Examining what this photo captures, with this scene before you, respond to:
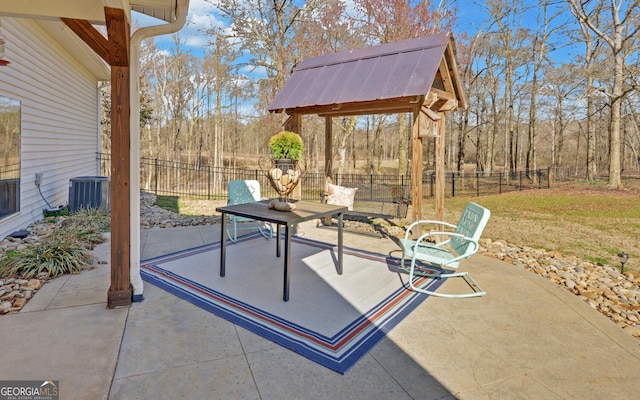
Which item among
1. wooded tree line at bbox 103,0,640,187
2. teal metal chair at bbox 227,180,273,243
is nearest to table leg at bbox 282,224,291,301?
teal metal chair at bbox 227,180,273,243

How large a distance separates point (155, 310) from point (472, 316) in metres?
2.47

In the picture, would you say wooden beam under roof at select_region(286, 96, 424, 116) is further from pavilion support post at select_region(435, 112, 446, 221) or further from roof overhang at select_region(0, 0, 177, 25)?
roof overhang at select_region(0, 0, 177, 25)

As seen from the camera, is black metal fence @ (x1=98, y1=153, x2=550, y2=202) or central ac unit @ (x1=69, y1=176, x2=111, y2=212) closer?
central ac unit @ (x1=69, y1=176, x2=111, y2=212)

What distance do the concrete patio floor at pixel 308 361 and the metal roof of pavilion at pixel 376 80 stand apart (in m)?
2.84

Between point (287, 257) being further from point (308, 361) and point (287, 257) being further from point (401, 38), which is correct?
point (401, 38)

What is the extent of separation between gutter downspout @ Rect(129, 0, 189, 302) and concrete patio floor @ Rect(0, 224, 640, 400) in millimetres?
261

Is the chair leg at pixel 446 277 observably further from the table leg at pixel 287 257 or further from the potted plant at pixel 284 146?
the potted plant at pixel 284 146

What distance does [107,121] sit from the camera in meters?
14.8

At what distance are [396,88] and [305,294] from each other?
2960 mm

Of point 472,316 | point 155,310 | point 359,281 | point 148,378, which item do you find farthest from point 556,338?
point 155,310

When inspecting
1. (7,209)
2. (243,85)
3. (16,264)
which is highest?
(243,85)

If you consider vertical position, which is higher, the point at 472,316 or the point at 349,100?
the point at 349,100

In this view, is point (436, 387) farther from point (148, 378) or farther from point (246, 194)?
point (246, 194)

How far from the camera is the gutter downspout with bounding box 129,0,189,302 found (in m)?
2.83
